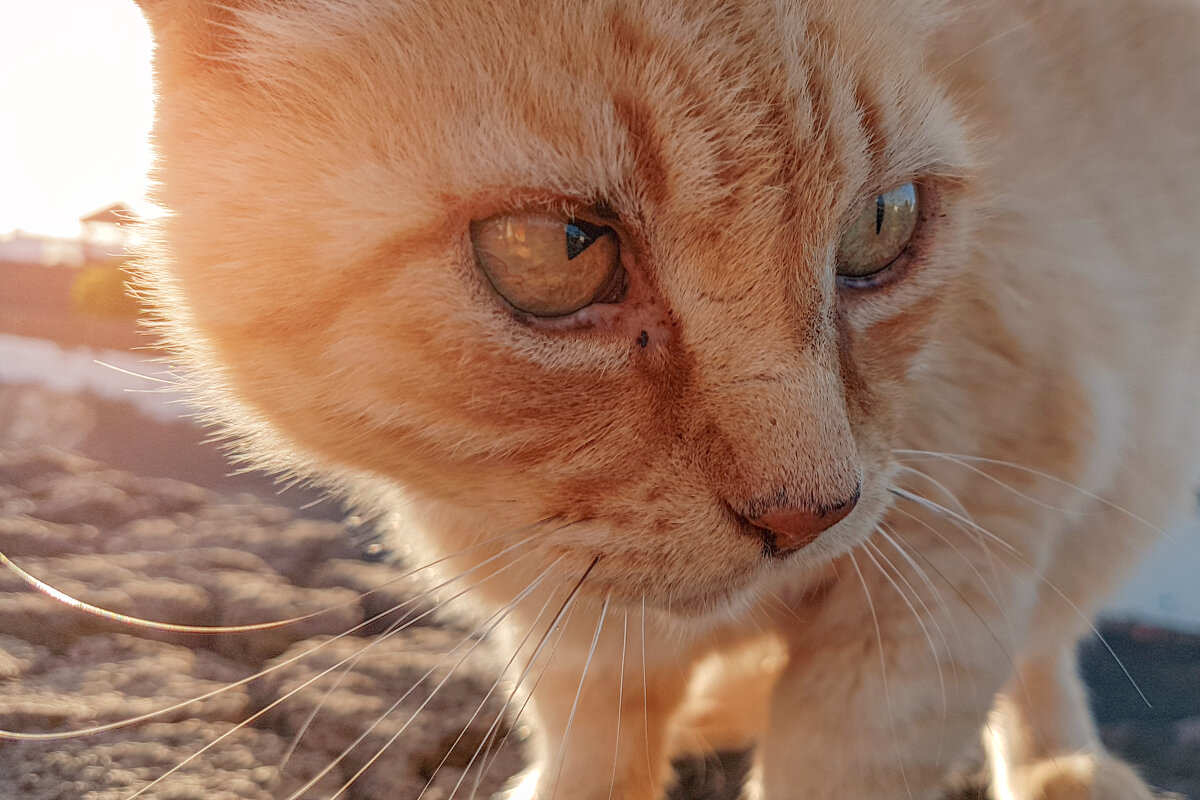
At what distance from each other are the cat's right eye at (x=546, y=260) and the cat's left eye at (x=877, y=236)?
21 cm

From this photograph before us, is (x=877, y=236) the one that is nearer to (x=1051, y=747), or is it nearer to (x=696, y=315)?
(x=696, y=315)

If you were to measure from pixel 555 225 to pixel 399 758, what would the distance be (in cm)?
66

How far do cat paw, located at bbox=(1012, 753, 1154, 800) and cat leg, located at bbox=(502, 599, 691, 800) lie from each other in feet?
1.40

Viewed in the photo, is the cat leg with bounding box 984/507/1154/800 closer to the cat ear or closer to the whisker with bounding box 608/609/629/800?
the whisker with bounding box 608/609/629/800

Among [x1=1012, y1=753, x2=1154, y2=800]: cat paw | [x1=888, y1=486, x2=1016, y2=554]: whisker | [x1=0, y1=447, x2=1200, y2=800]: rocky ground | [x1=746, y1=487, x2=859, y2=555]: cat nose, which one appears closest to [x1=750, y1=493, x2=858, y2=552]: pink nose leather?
[x1=746, y1=487, x2=859, y2=555]: cat nose

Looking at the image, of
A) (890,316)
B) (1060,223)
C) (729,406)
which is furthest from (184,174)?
(1060,223)

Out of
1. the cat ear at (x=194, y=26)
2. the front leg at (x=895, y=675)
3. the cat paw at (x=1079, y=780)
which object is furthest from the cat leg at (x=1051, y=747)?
the cat ear at (x=194, y=26)

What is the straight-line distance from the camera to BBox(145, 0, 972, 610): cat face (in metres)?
0.47

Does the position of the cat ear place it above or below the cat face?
above

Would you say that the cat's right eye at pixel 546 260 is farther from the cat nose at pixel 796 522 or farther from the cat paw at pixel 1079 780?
the cat paw at pixel 1079 780

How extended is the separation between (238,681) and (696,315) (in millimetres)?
655

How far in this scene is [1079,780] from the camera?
0.91 meters

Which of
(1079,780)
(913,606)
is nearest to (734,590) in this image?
(913,606)

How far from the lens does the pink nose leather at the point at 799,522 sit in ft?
1.60
